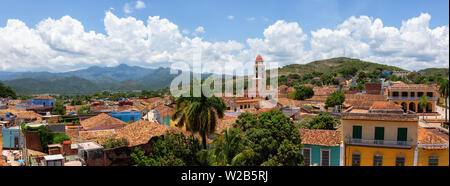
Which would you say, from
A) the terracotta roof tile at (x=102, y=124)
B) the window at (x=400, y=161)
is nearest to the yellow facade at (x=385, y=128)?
the window at (x=400, y=161)

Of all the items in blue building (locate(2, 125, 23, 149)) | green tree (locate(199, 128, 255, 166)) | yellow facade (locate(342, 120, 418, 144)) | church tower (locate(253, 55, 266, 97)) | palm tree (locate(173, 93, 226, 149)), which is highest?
church tower (locate(253, 55, 266, 97))

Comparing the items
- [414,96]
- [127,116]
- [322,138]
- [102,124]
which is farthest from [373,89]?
[102,124]

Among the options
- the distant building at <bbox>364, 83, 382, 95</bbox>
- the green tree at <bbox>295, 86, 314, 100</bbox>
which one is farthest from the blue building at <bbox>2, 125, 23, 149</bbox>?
the distant building at <bbox>364, 83, 382, 95</bbox>

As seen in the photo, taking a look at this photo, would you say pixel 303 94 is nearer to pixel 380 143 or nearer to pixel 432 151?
pixel 380 143

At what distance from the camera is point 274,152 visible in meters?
10.7

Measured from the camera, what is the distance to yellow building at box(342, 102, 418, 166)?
341 inches

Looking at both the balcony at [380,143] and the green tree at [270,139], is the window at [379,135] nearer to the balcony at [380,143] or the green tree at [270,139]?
the balcony at [380,143]

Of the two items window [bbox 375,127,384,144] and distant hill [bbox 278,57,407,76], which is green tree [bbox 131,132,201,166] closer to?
window [bbox 375,127,384,144]

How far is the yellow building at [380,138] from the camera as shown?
8672 millimetres

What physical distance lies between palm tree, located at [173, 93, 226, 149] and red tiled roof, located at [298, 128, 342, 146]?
167 inches

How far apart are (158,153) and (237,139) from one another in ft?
8.91
